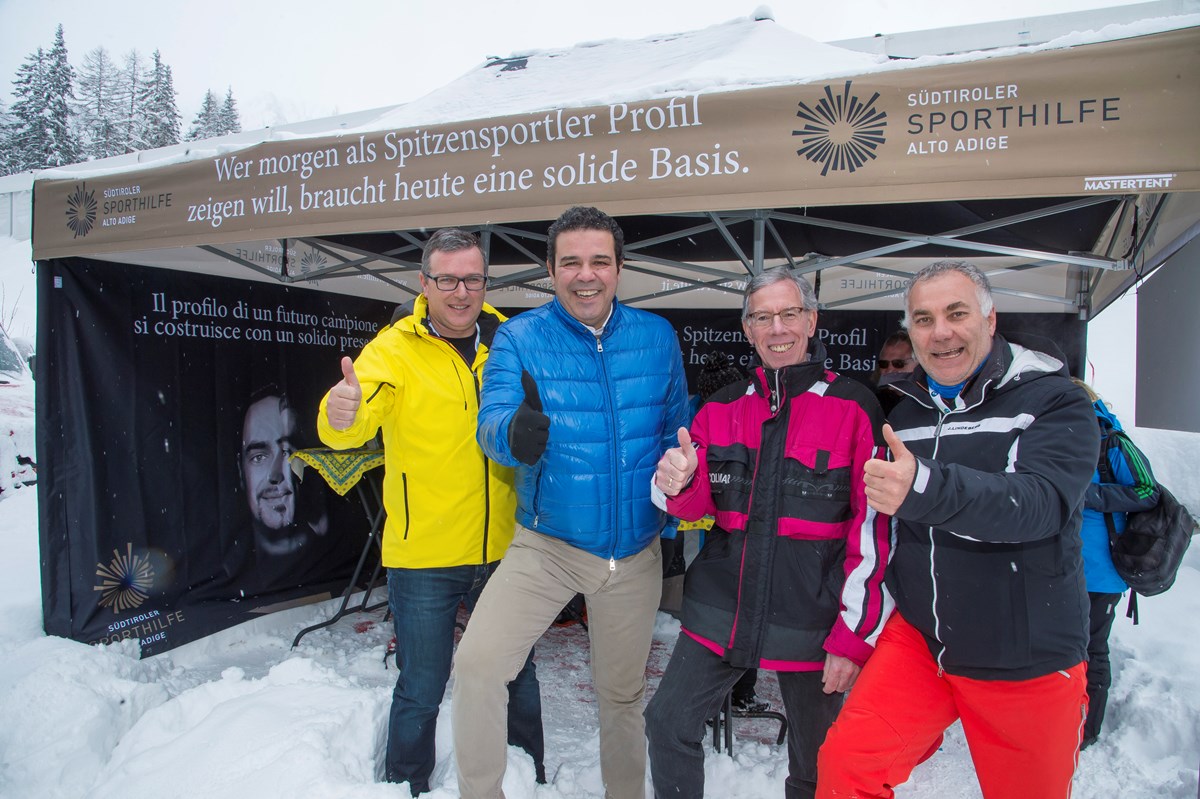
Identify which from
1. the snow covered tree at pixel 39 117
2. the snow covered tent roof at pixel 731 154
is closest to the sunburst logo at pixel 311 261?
the snow covered tent roof at pixel 731 154

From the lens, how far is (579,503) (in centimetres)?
201

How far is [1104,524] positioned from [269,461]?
4.64m

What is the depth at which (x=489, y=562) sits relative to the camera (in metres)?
2.38

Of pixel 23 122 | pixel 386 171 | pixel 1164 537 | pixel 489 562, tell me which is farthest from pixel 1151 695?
pixel 23 122

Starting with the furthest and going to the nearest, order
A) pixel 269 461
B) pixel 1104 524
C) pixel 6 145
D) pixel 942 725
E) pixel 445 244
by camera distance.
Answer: pixel 6 145 < pixel 269 461 < pixel 1104 524 < pixel 445 244 < pixel 942 725

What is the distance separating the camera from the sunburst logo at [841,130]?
1.96 meters

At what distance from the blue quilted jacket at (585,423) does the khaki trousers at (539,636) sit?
0.09 metres

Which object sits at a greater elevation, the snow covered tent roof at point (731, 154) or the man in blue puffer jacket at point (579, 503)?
the snow covered tent roof at point (731, 154)

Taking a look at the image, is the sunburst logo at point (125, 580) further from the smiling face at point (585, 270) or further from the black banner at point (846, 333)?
the black banner at point (846, 333)

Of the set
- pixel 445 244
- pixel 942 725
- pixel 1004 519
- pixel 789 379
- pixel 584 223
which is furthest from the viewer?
pixel 445 244

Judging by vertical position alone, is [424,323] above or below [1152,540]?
above

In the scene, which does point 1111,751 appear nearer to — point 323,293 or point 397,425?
point 397,425

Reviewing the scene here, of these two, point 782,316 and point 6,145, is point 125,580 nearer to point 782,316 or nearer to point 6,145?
point 782,316

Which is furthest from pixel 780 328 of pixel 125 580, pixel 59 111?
pixel 59 111
